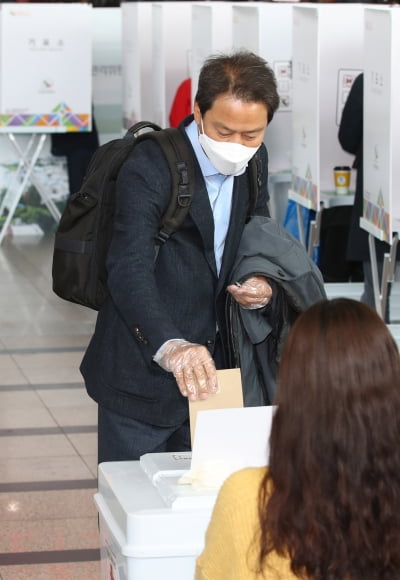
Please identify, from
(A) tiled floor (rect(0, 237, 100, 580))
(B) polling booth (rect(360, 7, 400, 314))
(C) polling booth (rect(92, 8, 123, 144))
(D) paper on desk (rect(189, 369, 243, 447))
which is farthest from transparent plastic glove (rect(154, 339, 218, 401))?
(C) polling booth (rect(92, 8, 123, 144))

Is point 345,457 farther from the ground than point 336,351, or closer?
closer

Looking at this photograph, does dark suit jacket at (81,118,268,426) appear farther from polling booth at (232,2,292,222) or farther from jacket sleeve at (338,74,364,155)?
polling booth at (232,2,292,222)

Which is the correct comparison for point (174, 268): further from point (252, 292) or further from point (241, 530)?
point (241, 530)

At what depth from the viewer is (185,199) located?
8.59 feet

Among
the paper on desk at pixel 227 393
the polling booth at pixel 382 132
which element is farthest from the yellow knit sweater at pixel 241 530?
the polling booth at pixel 382 132

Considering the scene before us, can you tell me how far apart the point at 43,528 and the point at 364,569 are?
109 inches

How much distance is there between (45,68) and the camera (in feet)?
35.3

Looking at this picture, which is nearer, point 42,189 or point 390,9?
point 390,9

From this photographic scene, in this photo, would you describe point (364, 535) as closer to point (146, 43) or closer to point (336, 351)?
point (336, 351)

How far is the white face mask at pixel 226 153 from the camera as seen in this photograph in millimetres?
2574

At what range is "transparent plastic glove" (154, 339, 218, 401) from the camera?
220 centimetres

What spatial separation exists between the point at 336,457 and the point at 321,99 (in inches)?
289

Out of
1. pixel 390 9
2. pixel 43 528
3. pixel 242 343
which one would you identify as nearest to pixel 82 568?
pixel 43 528

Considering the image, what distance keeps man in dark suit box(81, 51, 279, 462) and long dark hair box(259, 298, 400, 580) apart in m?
0.76
